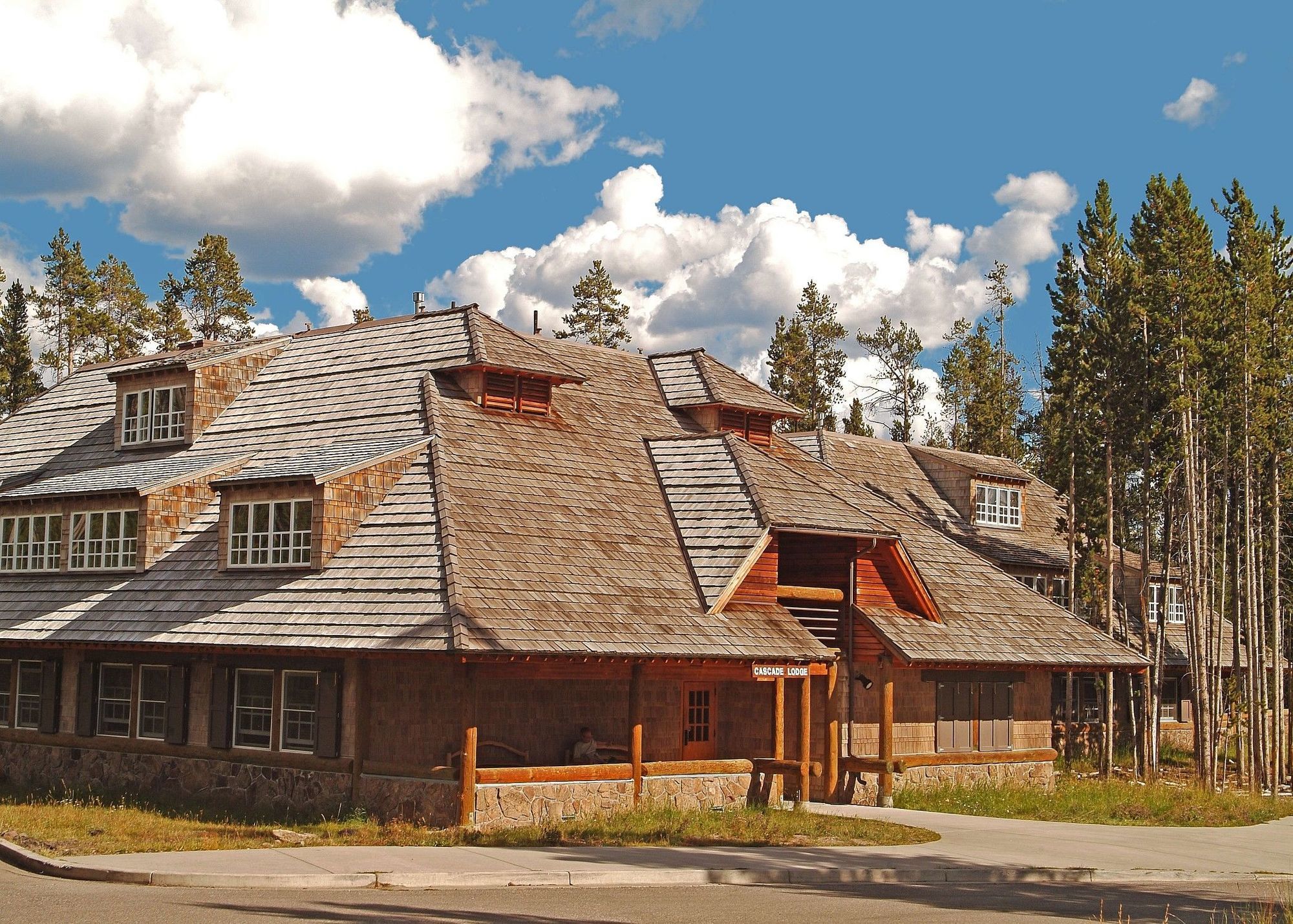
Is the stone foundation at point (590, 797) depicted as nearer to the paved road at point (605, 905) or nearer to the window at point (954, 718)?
the paved road at point (605, 905)

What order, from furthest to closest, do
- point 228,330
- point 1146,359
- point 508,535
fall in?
point 228,330
point 1146,359
point 508,535

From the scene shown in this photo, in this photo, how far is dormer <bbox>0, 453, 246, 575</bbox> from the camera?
87.6 feet

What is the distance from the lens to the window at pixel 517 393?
1137 inches

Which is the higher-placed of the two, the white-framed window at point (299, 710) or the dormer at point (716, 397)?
the dormer at point (716, 397)

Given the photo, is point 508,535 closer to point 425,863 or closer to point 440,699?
point 440,699

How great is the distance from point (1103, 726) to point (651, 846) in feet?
76.3

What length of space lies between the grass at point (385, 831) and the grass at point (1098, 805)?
189 inches

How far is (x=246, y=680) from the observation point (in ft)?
80.1

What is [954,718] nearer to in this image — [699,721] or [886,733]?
[886,733]

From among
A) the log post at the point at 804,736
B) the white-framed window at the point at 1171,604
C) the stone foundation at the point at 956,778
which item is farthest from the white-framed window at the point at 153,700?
the white-framed window at the point at 1171,604

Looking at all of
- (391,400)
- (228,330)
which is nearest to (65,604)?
(391,400)

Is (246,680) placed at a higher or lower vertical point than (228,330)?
lower

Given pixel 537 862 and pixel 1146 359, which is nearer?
pixel 537 862

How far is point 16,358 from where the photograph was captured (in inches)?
2338
